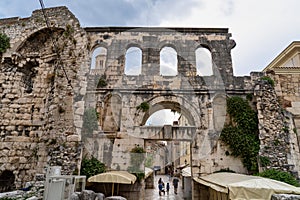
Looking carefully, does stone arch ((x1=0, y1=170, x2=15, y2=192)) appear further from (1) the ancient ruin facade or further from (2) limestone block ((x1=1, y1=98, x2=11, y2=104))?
(2) limestone block ((x1=1, y1=98, x2=11, y2=104))

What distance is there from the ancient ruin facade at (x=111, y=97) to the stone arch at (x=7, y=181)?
0.31 m

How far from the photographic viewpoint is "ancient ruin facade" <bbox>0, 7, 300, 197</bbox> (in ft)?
29.1

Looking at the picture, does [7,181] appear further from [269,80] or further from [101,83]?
[269,80]

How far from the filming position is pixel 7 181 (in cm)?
888

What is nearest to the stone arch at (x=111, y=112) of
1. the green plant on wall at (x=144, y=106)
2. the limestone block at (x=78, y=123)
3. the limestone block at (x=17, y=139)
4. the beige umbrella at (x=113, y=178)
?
the green plant on wall at (x=144, y=106)

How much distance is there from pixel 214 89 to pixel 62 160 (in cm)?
776

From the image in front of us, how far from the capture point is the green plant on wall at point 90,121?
9686mm

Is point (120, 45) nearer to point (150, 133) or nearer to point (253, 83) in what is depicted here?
point (150, 133)

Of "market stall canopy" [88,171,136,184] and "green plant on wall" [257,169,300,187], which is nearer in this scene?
"green plant on wall" [257,169,300,187]

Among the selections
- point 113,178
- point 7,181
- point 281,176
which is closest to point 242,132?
point 281,176

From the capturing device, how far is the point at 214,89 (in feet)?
33.8

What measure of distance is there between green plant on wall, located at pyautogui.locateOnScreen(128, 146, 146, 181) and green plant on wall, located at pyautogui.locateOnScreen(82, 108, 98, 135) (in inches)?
87.3

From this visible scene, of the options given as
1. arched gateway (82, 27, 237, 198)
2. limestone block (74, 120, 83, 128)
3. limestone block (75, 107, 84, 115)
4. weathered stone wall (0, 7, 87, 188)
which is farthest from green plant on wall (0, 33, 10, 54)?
limestone block (74, 120, 83, 128)

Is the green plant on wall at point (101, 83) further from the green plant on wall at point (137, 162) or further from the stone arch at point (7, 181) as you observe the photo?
the stone arch at point (7, 181)
